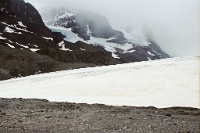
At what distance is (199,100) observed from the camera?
19.9 m

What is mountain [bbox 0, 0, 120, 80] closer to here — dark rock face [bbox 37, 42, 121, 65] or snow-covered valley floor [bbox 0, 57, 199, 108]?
dark rock face [bbox 37, 42, 121, 65]

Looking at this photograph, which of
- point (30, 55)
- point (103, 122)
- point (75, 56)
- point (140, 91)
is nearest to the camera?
point (103, 122)

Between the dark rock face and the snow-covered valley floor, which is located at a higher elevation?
the dark rock face

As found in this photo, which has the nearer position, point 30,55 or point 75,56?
point 30,55

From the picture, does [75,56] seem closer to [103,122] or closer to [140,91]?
[140,91]

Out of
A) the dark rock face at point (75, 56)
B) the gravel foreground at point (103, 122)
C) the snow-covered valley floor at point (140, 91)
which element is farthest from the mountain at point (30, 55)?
the gravel foreground at point (103, 122)

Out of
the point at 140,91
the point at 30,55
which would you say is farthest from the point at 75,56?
the point at 140,91

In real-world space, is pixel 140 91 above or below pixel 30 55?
below

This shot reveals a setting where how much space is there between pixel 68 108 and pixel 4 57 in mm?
62338

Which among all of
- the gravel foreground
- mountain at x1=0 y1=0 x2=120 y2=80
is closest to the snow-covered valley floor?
the gravel foreground

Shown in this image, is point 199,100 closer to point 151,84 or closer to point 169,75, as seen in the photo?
point 151,84

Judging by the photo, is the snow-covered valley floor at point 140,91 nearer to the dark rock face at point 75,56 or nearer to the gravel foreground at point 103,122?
the gravel foreground at point 103,122

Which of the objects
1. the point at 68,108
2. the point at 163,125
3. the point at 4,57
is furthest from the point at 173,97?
the point at 4,57

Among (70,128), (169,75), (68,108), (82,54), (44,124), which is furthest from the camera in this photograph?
(82,54)
